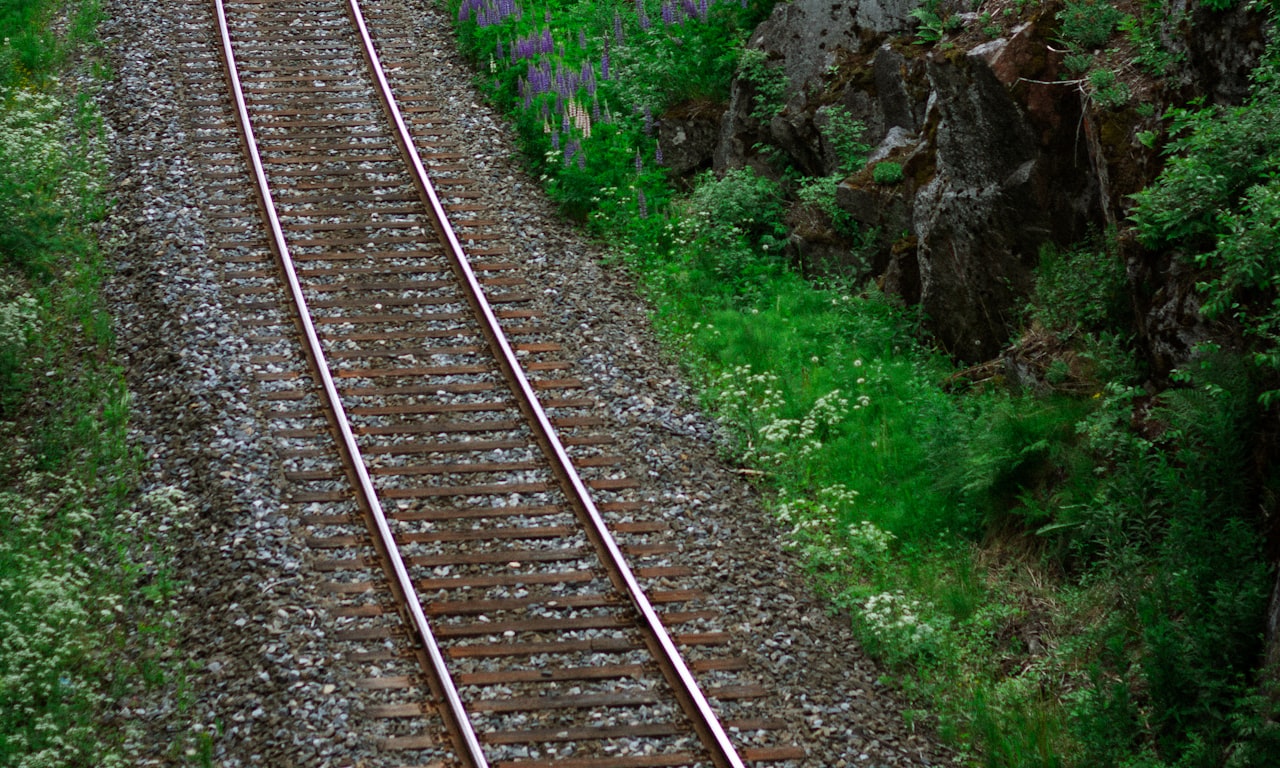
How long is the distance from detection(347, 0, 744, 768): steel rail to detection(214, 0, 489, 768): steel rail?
53.7 inches

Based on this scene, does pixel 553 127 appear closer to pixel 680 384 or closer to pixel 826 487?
pixel 680 384

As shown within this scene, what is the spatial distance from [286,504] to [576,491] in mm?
2243

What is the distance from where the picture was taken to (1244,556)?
708cm

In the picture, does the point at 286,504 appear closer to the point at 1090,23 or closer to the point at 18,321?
the point at 18,321

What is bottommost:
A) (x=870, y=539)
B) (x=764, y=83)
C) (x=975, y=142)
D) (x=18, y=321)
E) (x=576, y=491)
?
(x=870, y=539)

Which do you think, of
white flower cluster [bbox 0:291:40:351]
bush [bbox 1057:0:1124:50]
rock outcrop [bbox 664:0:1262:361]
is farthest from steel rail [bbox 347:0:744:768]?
bush [bbox 1057:0:1124:50]

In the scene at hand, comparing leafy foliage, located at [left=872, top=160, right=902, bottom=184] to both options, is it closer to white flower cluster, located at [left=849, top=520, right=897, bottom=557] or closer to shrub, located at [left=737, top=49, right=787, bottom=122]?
shrub, located at [left=737, top=49, right=787, bottom=122]

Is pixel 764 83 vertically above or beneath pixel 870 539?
above

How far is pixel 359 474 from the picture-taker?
31.0 ft

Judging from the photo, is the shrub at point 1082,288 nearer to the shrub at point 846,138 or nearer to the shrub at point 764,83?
the shrub at point 846,138

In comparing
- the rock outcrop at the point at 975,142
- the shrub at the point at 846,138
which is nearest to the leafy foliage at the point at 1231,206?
the rock outcrop at the point at 975,142

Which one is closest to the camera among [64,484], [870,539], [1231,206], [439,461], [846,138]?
[1231,206]

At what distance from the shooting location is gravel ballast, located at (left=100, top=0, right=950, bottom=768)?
7.45 m

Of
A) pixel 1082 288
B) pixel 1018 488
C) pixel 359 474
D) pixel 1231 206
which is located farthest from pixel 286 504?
pixel 1231 206
